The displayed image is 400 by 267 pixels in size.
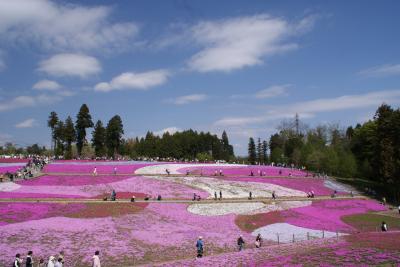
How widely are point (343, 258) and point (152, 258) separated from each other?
16.2 m

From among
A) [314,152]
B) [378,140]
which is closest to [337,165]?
[314,152]

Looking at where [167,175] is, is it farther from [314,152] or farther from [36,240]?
[314,152]

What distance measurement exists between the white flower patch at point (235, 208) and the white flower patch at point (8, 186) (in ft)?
83.6

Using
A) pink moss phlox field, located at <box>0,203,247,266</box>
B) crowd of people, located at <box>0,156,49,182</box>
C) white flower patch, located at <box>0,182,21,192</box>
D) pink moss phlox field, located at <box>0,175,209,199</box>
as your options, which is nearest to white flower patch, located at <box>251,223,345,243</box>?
pink moss phlox field, located at <box>0,203,247,266</box>

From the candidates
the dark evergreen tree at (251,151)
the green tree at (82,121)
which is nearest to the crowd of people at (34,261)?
the green tree at (82,121)

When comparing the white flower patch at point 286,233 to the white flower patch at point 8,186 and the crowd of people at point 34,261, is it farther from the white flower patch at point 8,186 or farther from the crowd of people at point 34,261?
the white flower patch at point 8,186

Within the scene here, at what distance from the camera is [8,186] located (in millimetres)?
61031

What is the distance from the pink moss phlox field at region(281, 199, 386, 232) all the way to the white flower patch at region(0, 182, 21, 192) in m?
37.8

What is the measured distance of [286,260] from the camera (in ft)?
89.7

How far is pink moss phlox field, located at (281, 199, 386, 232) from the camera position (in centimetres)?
5253

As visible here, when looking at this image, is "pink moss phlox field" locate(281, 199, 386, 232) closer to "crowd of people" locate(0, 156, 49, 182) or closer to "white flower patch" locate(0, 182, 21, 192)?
"white flower patch" locate(0, 182, 21, 192)

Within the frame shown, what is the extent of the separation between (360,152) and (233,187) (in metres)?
58.6

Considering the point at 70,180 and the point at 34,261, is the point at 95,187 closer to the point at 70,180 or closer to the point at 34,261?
the point at 70,180

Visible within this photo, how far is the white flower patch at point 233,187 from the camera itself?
71.1m
